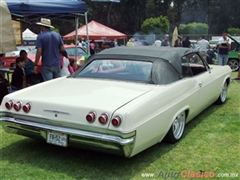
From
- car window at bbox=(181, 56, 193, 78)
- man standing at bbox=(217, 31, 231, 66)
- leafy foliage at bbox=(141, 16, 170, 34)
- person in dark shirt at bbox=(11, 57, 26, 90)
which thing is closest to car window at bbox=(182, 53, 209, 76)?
car window at bbox=(181, 56, 193, 78)

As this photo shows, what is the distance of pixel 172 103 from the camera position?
12.4 feet

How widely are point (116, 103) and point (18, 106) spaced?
1.24m

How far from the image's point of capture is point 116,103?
3.16 meters

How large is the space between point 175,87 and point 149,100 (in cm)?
76

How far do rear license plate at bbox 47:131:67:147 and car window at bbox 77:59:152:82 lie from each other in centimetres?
119

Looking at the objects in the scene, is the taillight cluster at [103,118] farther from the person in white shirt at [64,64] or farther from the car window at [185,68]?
the person in white shirt at [64,64]

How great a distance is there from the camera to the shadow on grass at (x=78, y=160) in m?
3.29

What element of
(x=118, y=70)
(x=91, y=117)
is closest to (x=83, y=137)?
(x=91, y=117)

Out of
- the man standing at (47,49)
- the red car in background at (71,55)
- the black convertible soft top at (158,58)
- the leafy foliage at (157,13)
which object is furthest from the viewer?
the leafy foliage at (157,13)

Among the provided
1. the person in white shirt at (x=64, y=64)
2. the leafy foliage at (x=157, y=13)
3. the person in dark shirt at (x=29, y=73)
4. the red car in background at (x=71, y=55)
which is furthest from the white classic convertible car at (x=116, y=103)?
the leafy foliage at (x=157, y=13)

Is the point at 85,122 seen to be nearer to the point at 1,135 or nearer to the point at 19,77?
the point at 1,135

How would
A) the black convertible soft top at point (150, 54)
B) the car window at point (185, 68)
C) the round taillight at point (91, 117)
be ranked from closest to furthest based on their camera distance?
the round taillight at point (91, 117)
the black convertible soft top at point (150, 54)
the car window at point (185, 68)

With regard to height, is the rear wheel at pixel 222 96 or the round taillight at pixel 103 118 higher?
the round taillight at pixel 103 118

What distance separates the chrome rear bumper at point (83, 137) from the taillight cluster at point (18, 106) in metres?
0.14
